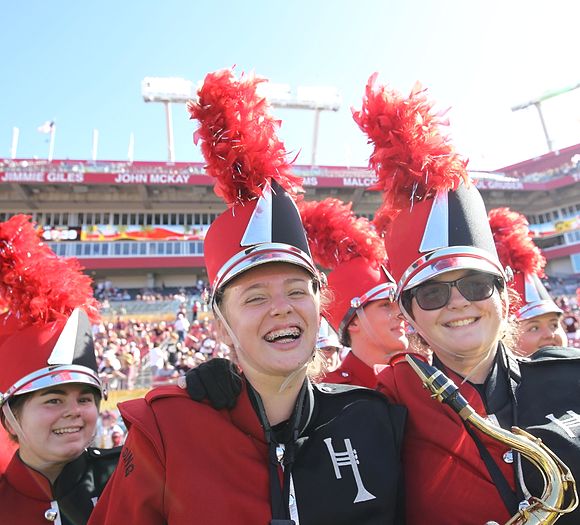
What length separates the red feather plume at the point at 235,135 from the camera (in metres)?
2.06

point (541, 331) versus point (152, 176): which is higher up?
point (152, 176)

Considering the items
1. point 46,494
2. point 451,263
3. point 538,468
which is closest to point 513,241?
point 451,263

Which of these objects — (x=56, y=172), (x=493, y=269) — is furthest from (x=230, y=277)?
(x=56, y=172)

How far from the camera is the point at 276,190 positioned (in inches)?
85.7

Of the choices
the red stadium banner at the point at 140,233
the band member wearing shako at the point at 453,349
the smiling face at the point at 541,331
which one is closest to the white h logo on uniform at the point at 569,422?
the band member wearing shako at the point at 453,349

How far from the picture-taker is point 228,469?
168 centimetres

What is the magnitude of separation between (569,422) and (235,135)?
1696 mm

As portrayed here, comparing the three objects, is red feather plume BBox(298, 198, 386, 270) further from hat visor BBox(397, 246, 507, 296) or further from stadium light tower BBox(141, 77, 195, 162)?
stadium light tower BBox(141, 77, 195, 162)

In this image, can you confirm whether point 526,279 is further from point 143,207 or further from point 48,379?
point 143,207

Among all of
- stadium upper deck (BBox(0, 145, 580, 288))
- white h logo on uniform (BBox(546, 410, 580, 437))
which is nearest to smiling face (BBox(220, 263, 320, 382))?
white h logo on uniform (BBox(546, 410, 580, 437))

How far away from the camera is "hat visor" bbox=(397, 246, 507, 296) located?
196 cm

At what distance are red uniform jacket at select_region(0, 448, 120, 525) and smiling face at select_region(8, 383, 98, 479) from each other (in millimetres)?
66

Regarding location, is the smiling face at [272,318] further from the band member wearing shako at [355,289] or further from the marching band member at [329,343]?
the marching band member at [329,343]

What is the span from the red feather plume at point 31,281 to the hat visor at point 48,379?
0.40 meters
